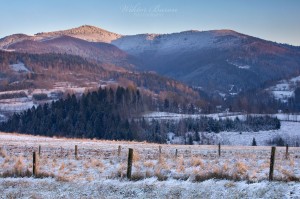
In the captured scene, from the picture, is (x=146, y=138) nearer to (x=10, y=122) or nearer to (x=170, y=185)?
(x=10, y=122)

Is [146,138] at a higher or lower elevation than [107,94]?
lower

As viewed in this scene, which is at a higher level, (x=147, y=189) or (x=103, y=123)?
(x=147, y=189)

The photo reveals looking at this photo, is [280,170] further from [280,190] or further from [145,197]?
[145,197]

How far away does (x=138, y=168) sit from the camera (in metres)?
27.4

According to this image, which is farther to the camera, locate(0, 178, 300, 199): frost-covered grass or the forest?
the forest

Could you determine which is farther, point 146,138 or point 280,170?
point 146,138

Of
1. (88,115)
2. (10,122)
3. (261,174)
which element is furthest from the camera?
(10,122)

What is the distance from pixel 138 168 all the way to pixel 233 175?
720 centimetres

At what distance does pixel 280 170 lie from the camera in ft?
82.5

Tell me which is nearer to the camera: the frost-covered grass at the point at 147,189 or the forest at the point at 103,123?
the frost-covered grass at the point at 147,189

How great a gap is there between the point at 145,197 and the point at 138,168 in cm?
753

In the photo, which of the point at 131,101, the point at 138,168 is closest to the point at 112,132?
the point at 131,101

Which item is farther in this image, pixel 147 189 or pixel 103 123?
pixel 103 123

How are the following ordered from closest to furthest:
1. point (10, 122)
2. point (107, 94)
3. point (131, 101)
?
point (10, 122) → point (107, 94) → point (131, 101)
